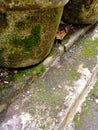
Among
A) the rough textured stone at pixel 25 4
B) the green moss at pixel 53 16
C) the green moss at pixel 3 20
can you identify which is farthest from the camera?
the green moss at pixel 53 16

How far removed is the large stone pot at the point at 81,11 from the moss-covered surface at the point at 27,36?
1.84 feet

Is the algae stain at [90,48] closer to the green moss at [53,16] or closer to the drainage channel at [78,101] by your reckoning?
the drainage channel at [78,101]

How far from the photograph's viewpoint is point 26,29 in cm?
201

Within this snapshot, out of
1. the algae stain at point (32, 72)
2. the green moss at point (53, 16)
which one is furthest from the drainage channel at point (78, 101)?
the green moss at point (53, 16)

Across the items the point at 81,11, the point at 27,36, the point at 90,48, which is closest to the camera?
the point at 27,36

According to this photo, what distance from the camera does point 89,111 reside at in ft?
8.38

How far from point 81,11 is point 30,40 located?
2.77 feet

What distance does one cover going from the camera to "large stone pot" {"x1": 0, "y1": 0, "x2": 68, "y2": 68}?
1.82 metres

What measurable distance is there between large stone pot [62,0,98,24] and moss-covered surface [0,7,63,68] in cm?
56

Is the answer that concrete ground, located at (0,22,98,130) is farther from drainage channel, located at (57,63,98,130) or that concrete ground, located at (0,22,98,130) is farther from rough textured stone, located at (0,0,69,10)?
rough textured stone, located at (0,0,69,10)

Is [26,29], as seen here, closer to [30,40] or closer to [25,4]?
[30,40]

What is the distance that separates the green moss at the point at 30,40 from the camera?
6.73 ft

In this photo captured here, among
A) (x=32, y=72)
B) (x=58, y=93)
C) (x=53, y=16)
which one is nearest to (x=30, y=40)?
(x=53, y=16)

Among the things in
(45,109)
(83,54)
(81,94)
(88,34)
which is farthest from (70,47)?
(45,109)
